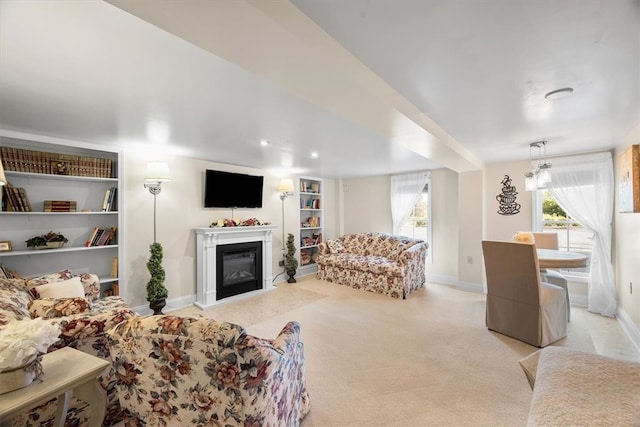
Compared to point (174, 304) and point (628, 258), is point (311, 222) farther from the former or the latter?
point (628, 258)

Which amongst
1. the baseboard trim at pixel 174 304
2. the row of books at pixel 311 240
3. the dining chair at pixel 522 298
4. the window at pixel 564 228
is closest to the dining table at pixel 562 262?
the dining chair at pixel 522 298

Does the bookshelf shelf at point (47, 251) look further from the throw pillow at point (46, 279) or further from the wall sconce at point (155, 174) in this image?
the wall sconce at point (155, 174)

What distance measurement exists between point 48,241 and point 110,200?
2.31 ft

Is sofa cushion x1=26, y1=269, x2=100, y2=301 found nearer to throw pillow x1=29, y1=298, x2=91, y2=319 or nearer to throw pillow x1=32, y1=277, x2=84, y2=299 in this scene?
throw pillow x1=32, y1=277, x2=84, y2=299

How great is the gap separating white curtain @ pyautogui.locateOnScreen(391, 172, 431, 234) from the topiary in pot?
4337 millimetres

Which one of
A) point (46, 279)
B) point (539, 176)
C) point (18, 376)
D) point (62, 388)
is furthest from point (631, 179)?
point (46, 279)

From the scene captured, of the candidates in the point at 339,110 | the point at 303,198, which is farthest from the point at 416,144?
the point at 303,198

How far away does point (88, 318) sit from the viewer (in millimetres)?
1604

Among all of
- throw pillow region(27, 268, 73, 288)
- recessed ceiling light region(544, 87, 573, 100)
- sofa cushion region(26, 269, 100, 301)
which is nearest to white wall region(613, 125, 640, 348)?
recessed ceiling light region(544, 87, 573, 100)

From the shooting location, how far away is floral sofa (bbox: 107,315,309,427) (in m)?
1.14

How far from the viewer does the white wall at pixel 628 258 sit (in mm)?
2646

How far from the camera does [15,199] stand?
8.54 ft

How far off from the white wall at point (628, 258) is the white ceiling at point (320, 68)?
35.9 inches

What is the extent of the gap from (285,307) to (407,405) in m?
2.30
